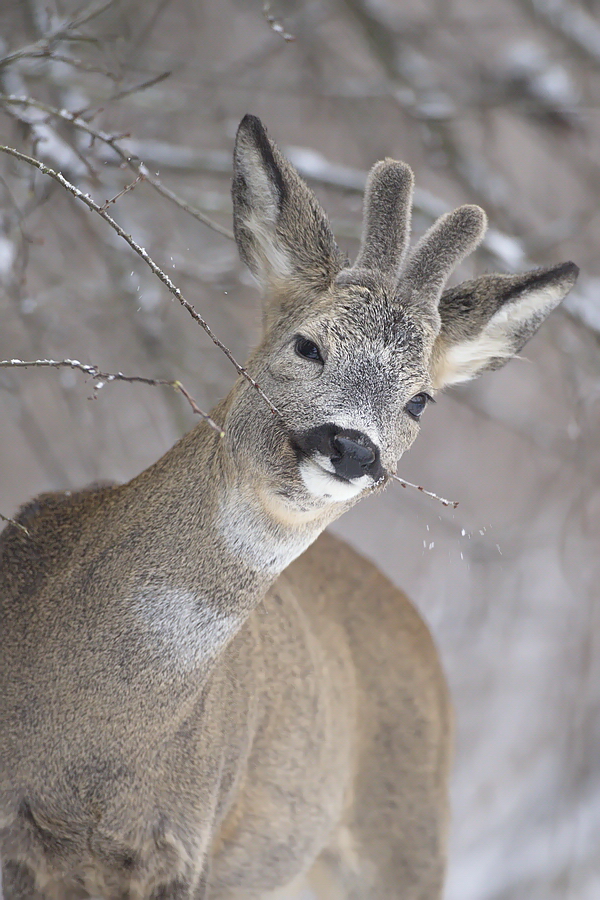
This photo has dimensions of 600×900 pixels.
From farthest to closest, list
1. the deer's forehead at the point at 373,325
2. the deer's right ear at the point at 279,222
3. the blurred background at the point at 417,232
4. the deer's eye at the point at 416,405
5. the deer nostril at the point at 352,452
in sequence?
1. the blurred background at the point at 417,232
2. the deer's right ear at the point at 279,222
3. the deer's eye at the point at 416,405
4. the deer's forehead at the point at 373,325
5. the deer nostril at the point at 352,452

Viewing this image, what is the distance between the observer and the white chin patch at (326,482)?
2.84 metres

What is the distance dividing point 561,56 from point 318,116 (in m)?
2.11

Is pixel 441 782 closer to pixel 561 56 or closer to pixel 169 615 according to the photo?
pixel 169 615

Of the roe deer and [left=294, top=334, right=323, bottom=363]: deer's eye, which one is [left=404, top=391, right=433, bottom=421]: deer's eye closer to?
the roe deer

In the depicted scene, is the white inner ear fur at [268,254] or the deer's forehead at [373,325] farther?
the white inner ear fur at [268,254]

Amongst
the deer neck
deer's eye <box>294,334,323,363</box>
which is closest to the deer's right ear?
deer's eye <box>294,334,323,363</box>

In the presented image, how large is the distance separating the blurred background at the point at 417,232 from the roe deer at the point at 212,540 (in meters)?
0.52

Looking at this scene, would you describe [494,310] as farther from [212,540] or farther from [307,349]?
[212,540]

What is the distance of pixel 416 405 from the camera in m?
3.20

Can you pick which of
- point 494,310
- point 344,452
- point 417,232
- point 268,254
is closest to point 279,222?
point 268,254

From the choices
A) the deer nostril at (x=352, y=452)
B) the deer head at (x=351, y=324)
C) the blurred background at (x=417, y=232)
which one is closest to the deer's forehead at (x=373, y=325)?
the deer head at (x=351, y=324)

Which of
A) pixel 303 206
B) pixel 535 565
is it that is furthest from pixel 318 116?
pixel 303 206

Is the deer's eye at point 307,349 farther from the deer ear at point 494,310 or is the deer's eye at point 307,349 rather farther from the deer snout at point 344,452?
the deer ear at point 494,310

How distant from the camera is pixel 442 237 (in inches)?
130
